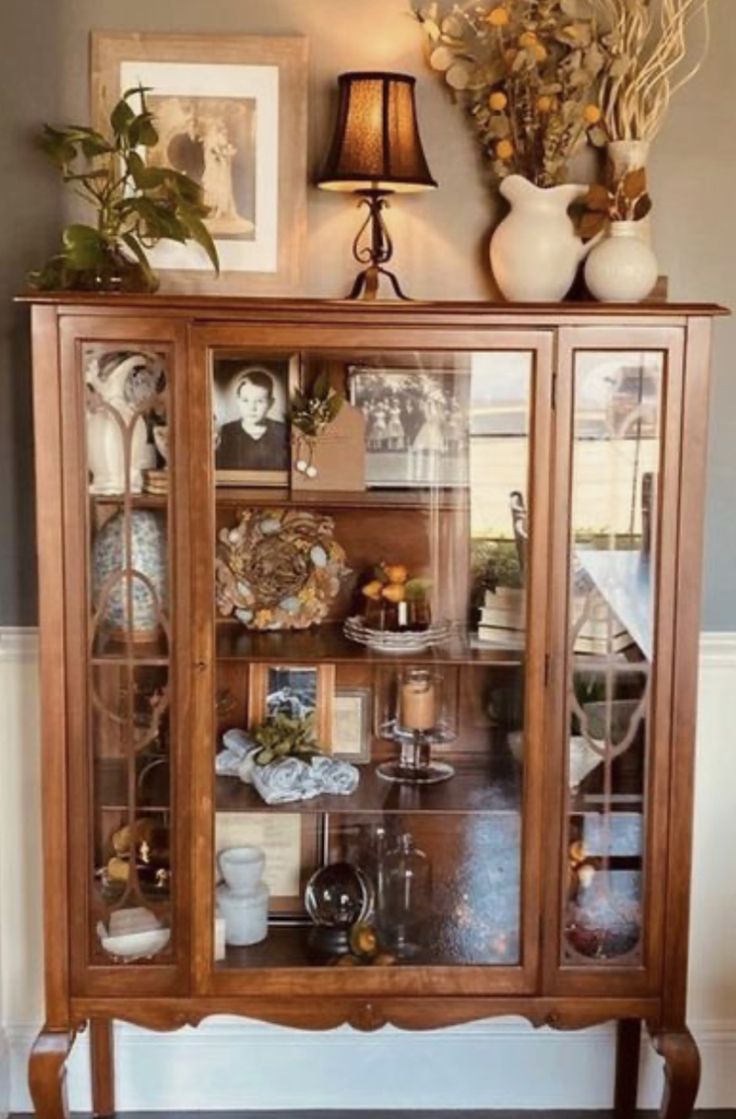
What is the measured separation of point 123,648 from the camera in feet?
7.50

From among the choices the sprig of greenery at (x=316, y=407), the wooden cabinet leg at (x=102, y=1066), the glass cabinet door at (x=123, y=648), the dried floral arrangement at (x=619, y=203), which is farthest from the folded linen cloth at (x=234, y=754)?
the dried floral arrangement at (x=619, y=203)

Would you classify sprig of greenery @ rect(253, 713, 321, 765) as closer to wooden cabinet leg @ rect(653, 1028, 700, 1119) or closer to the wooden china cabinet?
the wooden china cabinet

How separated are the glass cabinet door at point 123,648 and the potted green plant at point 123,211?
160 millimetres

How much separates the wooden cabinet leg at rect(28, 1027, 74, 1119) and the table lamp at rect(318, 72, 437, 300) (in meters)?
1.58

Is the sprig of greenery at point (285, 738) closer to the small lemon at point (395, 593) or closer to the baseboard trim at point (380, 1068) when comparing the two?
the small lemon at point (395, 593)

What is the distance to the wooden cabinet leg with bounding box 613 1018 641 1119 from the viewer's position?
275 cm

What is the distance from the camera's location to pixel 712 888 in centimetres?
277

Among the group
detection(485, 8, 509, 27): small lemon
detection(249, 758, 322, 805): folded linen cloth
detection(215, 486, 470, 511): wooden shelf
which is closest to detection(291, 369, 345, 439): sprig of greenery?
detection(215, 486, 470, 511): wooden shelf

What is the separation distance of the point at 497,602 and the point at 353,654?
28 centimetres

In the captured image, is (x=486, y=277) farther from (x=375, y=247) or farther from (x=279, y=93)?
(x=279, y=93)

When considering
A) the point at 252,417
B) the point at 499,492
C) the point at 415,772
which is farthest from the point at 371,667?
the point at 252,417

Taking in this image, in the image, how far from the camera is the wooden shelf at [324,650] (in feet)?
7.81

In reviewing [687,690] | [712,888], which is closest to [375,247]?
[687,690]

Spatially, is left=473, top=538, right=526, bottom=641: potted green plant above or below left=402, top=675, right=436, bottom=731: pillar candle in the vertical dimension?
above
